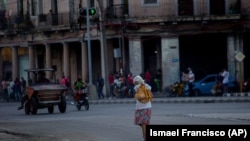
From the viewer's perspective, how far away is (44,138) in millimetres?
19438

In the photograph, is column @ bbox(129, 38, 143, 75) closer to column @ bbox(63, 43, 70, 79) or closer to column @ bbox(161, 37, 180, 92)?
column @ bbox(161, 37, 180, 92)

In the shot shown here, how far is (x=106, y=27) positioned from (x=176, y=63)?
19.6ft

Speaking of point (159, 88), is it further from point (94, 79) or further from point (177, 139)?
point (177, 139)

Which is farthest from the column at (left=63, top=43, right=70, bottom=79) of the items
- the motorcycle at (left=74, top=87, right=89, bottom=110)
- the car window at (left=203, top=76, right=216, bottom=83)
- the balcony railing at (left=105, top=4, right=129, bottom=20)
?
the motorcycle at (left=74, top=87, right=89, bottom=110)

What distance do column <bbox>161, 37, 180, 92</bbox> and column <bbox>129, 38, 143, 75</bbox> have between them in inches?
68.7

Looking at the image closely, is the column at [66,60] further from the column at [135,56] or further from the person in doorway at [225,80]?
the person in doorway at [225,80]

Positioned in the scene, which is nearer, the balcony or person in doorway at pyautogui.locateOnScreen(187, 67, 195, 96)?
person in doorway at pyautogui.locateOnScreen(187, 67, 195, 96)

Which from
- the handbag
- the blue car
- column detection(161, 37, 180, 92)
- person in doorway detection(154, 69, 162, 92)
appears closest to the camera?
the handbag

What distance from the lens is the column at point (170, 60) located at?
168ft

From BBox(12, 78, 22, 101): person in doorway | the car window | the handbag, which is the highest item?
the handbag

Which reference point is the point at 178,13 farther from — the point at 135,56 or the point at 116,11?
the point at 116,11

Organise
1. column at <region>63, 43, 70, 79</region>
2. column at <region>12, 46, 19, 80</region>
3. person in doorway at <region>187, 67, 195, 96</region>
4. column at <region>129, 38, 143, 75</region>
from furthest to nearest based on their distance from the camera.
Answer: column at <region>12, 46, 19, 80</region>, column at <region>63, 43, 70, 79</region>, column at <region>129, 38, 143, 75</region>, person in doorway at <region>187, 67, 195, 96</region>

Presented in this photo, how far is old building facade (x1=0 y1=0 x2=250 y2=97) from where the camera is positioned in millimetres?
50472

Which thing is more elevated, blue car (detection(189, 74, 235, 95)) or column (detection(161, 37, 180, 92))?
column (detection(161, 37, 180, 92))
